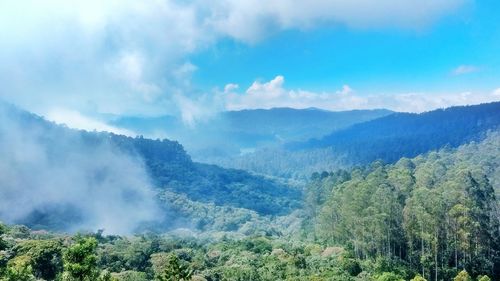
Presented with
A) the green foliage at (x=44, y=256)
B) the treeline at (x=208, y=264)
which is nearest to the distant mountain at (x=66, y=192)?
the treeline at (x=208, y=264)

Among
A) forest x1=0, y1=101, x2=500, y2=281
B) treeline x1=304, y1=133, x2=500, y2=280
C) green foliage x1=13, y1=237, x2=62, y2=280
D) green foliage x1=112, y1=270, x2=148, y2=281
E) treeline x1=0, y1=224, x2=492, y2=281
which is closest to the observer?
treeline x1=0, y1=224, x2=492, y2=281

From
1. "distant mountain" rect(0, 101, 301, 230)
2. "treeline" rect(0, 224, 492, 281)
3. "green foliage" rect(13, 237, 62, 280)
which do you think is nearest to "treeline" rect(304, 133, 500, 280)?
"treeline" rect(0, 224, 492, 281)

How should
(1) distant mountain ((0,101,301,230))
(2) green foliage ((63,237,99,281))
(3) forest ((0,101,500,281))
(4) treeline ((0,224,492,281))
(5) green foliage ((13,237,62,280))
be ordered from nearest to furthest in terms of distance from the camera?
(2) green foliage ((63,237,99,281)), (4) treeline ((0,224,492,281)), (5) green foliage ((13,237,62,280)), (3) forest ((0,101,500,281)), (1) distant mountain ((0,101,301,230))

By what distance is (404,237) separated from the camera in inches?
2447

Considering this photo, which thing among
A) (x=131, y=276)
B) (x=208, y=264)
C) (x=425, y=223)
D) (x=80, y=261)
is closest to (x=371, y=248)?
(x=425, y=223)

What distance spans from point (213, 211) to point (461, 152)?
267 feet

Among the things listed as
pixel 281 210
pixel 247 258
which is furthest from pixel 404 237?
pixel 281 210

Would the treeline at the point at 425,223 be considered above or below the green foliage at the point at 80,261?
below

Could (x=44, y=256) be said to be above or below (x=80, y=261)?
below

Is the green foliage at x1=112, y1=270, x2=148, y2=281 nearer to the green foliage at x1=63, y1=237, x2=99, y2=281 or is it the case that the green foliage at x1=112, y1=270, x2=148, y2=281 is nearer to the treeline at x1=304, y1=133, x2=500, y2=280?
the treeline at x1=304, y1=133, x2=500, y2=280

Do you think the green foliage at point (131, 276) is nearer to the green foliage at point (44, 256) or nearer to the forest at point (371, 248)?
the forest at point (371, 248)

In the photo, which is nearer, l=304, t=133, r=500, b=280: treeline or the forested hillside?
the forested hillside

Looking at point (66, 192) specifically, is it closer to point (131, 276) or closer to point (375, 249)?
point (131, 276)

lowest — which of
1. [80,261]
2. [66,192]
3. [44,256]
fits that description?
[66,192]
